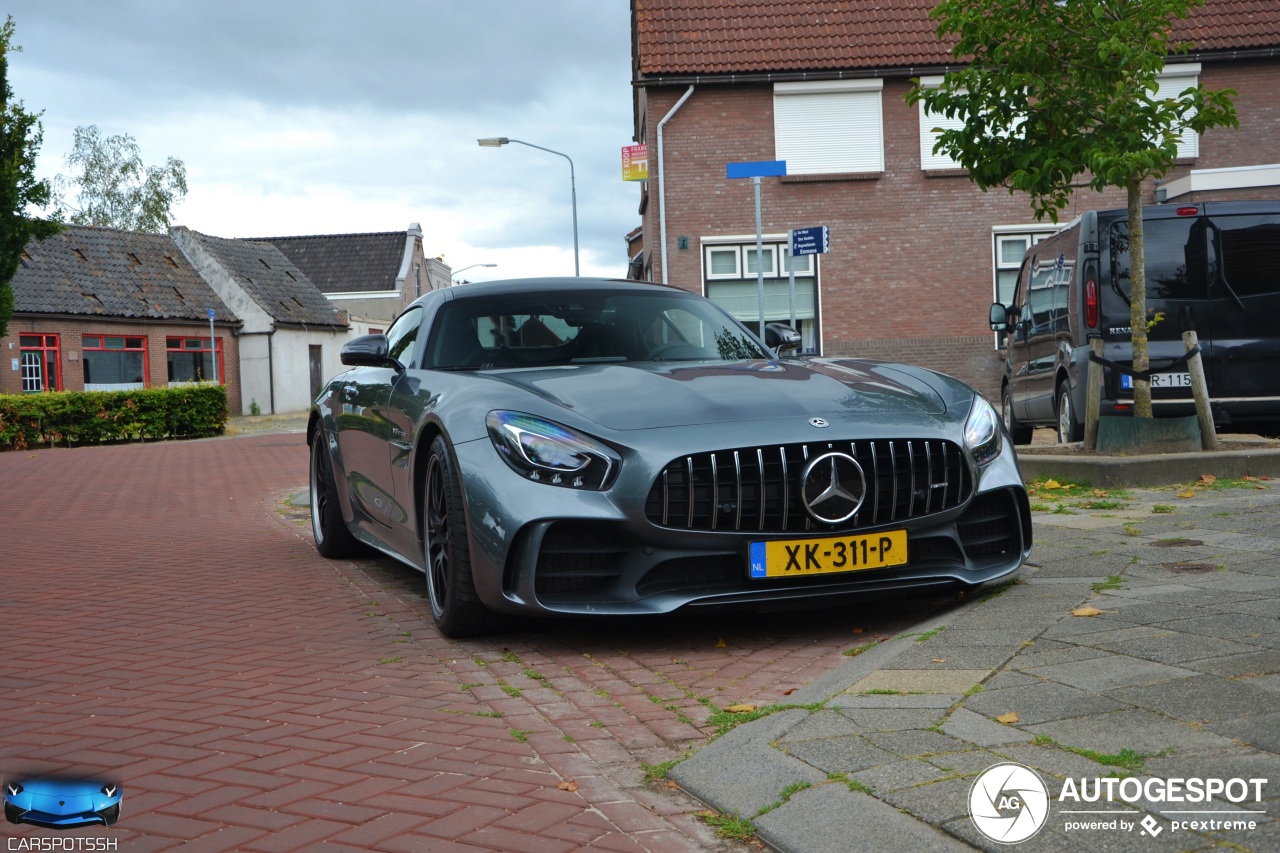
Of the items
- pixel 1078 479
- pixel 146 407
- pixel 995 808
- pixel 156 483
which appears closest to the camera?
pixel 995 808

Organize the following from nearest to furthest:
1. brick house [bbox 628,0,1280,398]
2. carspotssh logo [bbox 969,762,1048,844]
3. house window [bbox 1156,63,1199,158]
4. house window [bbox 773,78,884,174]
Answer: carspotssh logo [bbox 969,762,1048,844], house window [bbox 1156,63,1199,158], brick house [bbox 628,0,1280,398], house window [bbox 773,78,884,174]

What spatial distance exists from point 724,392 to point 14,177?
26.7 meters

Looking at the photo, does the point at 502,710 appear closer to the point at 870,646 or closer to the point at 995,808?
the point at 870,646

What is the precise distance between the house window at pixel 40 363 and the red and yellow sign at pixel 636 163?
18.6m

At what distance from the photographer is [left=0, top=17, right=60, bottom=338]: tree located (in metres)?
27.5

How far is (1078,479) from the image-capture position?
8711 mm

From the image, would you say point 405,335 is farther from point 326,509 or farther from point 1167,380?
point 1167,380

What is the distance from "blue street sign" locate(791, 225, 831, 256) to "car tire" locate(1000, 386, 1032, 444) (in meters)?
3.14

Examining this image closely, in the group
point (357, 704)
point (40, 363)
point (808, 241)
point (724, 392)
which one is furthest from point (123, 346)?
point (357, 704)

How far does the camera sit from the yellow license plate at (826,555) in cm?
457

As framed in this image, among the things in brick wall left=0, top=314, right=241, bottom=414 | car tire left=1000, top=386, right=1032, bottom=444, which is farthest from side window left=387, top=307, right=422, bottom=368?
brick wall left=0, top=314, right=241, bottom=414

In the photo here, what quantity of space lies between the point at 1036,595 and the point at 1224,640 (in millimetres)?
1053

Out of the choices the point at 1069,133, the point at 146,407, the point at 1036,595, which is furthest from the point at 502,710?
the point at 146,407

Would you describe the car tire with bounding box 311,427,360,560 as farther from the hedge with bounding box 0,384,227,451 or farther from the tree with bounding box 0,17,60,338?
the tree with bounding box 0,17,60,338
